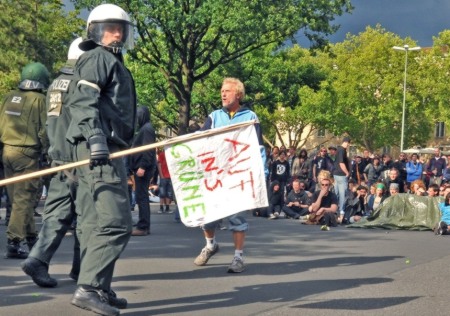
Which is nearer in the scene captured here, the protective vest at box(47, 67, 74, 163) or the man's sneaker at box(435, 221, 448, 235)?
the protective vest at box(47, 67, 74, 163)

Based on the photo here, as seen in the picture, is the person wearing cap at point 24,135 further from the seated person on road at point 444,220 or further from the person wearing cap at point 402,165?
the person wearing cap at point 402,165

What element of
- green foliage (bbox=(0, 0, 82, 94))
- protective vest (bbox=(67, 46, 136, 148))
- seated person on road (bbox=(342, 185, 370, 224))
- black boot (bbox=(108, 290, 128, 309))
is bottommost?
seated person on road (bbox=(342, 185, 370, 224))

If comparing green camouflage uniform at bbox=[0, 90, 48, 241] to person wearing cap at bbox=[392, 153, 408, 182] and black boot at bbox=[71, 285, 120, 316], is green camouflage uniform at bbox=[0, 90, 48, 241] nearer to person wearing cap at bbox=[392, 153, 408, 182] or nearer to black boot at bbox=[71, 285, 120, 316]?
black boot at bbox=[71, 285, 120, 316]

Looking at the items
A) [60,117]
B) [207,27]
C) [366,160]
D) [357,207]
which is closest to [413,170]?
[366,160]

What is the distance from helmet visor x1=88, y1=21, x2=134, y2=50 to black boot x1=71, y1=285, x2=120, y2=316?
1.60 m

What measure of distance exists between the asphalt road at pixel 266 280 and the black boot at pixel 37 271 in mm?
73

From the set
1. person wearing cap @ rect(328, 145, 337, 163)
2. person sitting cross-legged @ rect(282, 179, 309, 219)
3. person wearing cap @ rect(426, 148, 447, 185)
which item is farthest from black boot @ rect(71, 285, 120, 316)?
person wearing cap @ rect(426, 148, 447, 185)

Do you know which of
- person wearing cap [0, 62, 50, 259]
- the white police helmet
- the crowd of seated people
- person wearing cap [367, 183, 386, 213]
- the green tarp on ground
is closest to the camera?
the white police helmet

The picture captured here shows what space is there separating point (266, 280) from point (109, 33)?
305 centimetres

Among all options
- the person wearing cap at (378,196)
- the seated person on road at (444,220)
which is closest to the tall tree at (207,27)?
the person wearing cap at (378,196)

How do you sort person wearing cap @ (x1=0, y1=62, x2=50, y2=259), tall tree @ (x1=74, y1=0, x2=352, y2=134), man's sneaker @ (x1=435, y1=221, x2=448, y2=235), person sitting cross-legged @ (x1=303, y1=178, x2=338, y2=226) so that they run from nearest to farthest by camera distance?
1. person wearing cap @ (x1=0, y1=62, x2=50, y2=259)
2. man's sneaker @ (x1=435, y1=221, x2=448, y2=235)
3. person sitting cross-legged @ (x1=303, y1=178, x2=338, y2=226)
4. tall tree @ (x1=74, y1=0, x2=352, y2=134)

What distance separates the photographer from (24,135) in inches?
384

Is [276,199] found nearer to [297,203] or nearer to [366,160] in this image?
[297,203]

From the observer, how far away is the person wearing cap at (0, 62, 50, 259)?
970 cm
